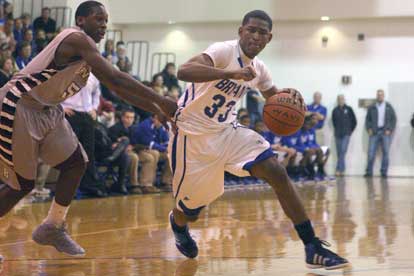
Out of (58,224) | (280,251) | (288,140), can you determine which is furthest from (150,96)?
(288,140)

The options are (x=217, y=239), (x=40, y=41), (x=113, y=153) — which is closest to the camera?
(x=217, y=239)

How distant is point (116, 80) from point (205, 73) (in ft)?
1.91

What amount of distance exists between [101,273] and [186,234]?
0.95 meters

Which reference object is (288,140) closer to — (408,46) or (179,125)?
(408,46)

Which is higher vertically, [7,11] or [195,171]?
[7,11]

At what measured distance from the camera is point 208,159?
5246 millimetres

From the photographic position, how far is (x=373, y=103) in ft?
69.9

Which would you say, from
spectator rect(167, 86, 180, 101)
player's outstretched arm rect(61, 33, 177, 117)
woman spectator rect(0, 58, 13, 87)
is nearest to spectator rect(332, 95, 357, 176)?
spectator rect(167, 86, 180, 101)

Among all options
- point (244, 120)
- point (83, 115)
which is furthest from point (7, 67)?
point (244, 120)

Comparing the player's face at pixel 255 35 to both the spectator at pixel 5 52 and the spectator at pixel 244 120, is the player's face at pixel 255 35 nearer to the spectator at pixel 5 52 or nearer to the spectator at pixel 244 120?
the spectator at pixel 5 52

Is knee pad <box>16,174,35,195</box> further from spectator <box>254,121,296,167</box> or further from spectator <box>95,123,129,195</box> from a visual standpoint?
spectator <box>254,121,296,167</box>

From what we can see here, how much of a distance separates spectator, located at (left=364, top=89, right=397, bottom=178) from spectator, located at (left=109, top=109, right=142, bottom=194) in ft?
32.9

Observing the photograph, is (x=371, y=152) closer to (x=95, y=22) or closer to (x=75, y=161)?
(x=75, y=161)

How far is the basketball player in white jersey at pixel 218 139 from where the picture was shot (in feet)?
16.6
